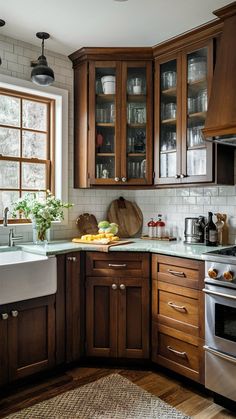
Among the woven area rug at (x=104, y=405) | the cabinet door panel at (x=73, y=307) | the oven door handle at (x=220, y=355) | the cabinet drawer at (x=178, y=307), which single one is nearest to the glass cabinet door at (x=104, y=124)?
the cabinet door panel at (x=73, y=307)

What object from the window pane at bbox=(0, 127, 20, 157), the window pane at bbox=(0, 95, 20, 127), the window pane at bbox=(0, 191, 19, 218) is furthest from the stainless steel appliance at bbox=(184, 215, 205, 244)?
the window pane at bbox=(0, 95, 20, 127)

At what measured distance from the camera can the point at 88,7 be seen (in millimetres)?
2424

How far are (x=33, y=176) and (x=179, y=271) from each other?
1.60 metres

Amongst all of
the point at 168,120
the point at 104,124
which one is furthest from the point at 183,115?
the point at 104,124

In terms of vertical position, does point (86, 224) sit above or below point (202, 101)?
below

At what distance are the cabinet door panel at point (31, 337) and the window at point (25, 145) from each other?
945 millimetres

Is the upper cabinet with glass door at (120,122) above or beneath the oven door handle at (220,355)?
above

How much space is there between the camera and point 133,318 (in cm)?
271

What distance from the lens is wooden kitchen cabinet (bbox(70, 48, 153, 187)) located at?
3.09 meters

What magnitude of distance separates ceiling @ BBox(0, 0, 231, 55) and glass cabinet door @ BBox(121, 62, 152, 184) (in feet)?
0.85

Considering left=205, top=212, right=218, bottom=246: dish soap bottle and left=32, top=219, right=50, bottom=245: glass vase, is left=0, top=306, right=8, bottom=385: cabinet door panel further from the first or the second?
left=205, top=212, right=218, bottom=246: dish soap bottle

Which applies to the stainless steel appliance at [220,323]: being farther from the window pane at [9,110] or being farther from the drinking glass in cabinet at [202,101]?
the window pane at [9,110]

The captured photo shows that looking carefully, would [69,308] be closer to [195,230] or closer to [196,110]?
[195,230]

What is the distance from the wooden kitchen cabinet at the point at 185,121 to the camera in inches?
106
